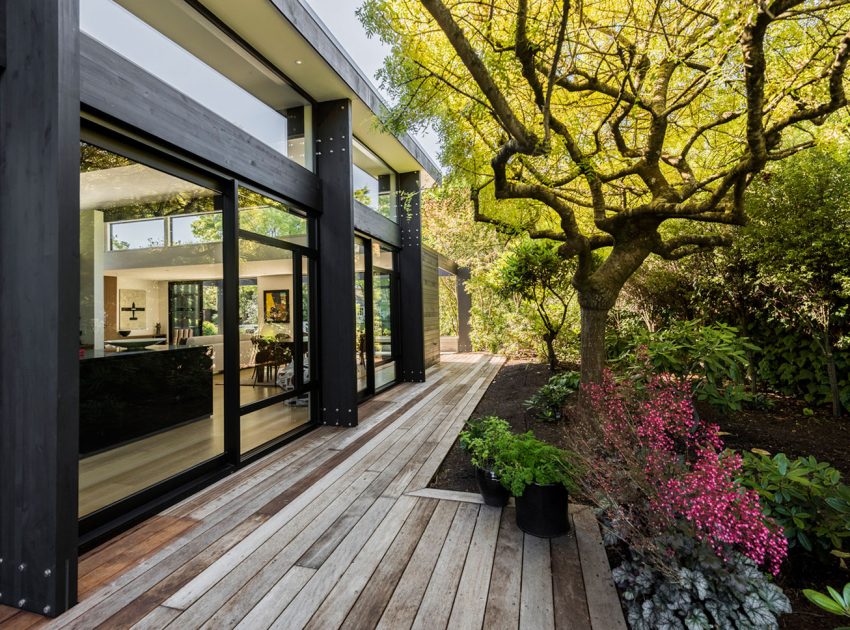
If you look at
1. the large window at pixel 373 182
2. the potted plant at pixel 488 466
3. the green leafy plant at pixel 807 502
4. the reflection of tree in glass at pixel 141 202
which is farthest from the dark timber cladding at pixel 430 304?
the green leafy plant at pixel 807 502

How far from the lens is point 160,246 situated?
5250mm

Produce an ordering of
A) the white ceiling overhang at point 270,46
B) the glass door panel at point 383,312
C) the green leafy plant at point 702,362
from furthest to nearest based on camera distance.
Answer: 1. the glass door panel at point 383,312
2. the green leafy plant at point 702,362
3. the white ceiling overhang at point 270,46

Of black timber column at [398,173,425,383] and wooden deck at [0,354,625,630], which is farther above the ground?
black timber column at [398,173,425,383]

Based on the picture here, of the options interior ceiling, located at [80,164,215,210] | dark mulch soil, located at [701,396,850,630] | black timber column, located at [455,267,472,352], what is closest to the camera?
dark mulch soil, located at [701,396,850,630]

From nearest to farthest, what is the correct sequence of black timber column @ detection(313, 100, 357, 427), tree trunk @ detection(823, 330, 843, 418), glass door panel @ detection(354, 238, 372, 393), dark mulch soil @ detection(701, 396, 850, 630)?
dark mulch soil @ detection(701, 396, 850, 630) → tree trunk @ detection(823, 330, 843, 418) → black timber column @ detection(313, 100, 357, 427) → glass door panel @ detection(354, 238, 372, 393)

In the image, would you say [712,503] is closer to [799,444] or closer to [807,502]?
[807,502]

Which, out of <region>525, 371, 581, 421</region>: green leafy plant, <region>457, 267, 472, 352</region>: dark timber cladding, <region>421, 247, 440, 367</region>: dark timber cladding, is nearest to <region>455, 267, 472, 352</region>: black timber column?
<region>457, 267, 472, 352</region>: dark timber cladding

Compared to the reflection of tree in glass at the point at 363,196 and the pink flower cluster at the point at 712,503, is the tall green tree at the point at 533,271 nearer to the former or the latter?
the reflection of tree in glass at the point at 363,196

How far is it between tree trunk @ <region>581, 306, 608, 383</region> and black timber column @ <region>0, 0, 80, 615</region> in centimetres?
384

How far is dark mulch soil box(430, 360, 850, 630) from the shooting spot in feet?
5.96

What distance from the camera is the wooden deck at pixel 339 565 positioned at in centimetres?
173

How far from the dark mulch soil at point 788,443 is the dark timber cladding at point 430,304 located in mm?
3273

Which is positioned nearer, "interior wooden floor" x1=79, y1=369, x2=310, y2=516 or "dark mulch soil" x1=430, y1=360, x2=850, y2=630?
"dark mulch soil" x1=430, y1=360, x2=850, y2=630

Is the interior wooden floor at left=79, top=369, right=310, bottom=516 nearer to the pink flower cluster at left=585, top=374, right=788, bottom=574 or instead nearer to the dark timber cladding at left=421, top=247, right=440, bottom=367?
the pink flower cluster at left=585, top=374, right=788, bottom=574
